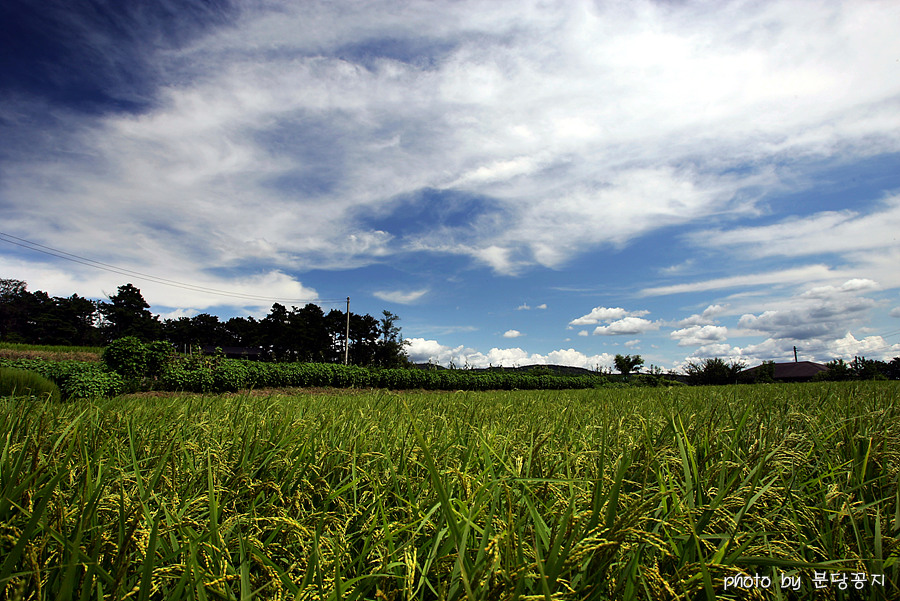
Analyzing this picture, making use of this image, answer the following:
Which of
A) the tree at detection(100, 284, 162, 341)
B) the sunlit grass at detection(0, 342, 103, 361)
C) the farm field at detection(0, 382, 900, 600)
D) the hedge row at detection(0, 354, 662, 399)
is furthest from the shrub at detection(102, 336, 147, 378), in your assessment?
the tree at detection(100, 284, 162, 341)

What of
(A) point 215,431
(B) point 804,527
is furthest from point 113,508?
(B) point 804,527

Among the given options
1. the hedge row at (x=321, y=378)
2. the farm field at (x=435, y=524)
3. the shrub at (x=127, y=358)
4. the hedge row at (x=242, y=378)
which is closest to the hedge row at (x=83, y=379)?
the hedge row at (x=242, y=378)

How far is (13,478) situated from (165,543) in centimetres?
54

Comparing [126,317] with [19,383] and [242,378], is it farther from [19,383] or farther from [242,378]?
[19,383]

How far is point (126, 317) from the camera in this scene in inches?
2586

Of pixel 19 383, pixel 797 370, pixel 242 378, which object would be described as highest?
pixel 19 383

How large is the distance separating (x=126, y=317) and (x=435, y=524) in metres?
83.5

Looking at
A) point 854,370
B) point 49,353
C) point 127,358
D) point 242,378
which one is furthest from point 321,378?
point 854,370

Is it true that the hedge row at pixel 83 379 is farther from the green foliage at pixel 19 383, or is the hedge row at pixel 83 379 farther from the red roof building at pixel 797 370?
the red roof building at pixel 797 370

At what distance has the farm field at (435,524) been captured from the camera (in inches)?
35.3

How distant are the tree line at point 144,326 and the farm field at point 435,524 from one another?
59683 mm

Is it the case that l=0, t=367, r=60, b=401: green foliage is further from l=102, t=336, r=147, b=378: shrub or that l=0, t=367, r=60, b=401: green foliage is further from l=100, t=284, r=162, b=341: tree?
l=100, t=284, r=162, b=341: tree

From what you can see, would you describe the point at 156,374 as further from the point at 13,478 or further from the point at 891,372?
the point at 891,372

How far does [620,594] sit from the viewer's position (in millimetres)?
947
